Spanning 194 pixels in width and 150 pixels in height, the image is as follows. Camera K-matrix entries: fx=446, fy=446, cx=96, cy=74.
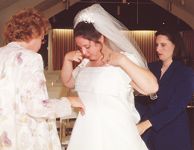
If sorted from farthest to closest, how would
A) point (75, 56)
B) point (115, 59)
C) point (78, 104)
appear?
1. point (75, 56)
2. point (78, 104)
3. point (115, 59)

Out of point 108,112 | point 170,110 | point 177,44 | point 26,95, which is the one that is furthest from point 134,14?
point 26,95

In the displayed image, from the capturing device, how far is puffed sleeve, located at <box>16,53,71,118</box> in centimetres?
207

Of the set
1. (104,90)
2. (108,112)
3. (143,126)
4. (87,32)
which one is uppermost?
(87,32)

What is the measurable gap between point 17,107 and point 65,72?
42 cm

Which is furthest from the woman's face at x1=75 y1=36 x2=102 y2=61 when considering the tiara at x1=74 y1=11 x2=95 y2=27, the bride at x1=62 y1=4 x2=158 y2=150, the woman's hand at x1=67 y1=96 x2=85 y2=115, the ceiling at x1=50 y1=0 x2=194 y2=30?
the ceiling at x1=50 y1=0 x2=194 y2=30

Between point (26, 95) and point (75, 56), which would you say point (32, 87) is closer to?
point (26, 95)

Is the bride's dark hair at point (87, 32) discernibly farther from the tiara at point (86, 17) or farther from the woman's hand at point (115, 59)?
the woman's hand at point (115, 59)

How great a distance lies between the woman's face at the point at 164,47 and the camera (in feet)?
8.77

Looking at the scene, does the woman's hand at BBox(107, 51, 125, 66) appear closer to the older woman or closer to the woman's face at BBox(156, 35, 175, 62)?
the older woman

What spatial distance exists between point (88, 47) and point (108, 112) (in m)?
0.33

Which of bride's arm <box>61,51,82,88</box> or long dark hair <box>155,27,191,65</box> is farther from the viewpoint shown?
long dark hair <box>155,27,191,65</box>

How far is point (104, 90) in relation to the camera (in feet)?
6.96

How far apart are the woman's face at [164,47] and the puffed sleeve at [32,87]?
2.84 feet

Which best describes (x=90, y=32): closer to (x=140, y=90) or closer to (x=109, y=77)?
(x=109, y=77)
